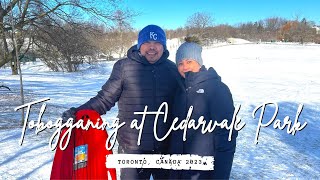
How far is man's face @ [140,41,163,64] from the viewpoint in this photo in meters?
2.65

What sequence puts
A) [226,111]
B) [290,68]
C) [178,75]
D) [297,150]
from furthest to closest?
[290,68] < [297,150] < [178,75] < [226,111]

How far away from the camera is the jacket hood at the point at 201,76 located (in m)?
2.30

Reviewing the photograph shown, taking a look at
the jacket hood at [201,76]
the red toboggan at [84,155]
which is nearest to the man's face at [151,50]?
the jacket hood at [201,76]

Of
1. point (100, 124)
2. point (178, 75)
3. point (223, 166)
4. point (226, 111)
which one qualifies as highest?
point (178, 75)

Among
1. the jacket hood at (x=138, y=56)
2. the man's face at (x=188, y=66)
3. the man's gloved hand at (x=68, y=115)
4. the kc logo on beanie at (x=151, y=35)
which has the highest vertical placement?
the kc logo on beanie at (x=151, y=35)

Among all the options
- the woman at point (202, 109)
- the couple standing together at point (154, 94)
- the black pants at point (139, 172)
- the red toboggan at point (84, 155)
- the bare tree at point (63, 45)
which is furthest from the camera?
the bare tree at point (63, 45)

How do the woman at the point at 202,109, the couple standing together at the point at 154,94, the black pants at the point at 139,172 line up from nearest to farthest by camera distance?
the woman at the point at 202,109, the couple standing together at the point at 154,94, the black pants at the point at 139,172

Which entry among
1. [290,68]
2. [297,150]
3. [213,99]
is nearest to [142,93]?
[213,99]

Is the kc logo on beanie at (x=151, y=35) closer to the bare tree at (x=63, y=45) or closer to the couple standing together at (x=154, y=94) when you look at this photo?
the couple standing together at (x=154, y=94)

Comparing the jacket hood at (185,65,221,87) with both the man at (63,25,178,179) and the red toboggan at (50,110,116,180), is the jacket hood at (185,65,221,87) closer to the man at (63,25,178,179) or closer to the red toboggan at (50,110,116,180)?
the man at (63,25,178,179)

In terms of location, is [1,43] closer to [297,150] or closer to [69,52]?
[69,52]

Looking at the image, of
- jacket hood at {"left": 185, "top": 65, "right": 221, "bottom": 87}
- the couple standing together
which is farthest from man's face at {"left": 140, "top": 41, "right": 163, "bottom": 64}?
jacket hood at {"left": 185, "top": 65, "right": 221, "bottom": 87}

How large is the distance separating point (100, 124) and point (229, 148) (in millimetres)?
1137

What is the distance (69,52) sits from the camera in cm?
850
